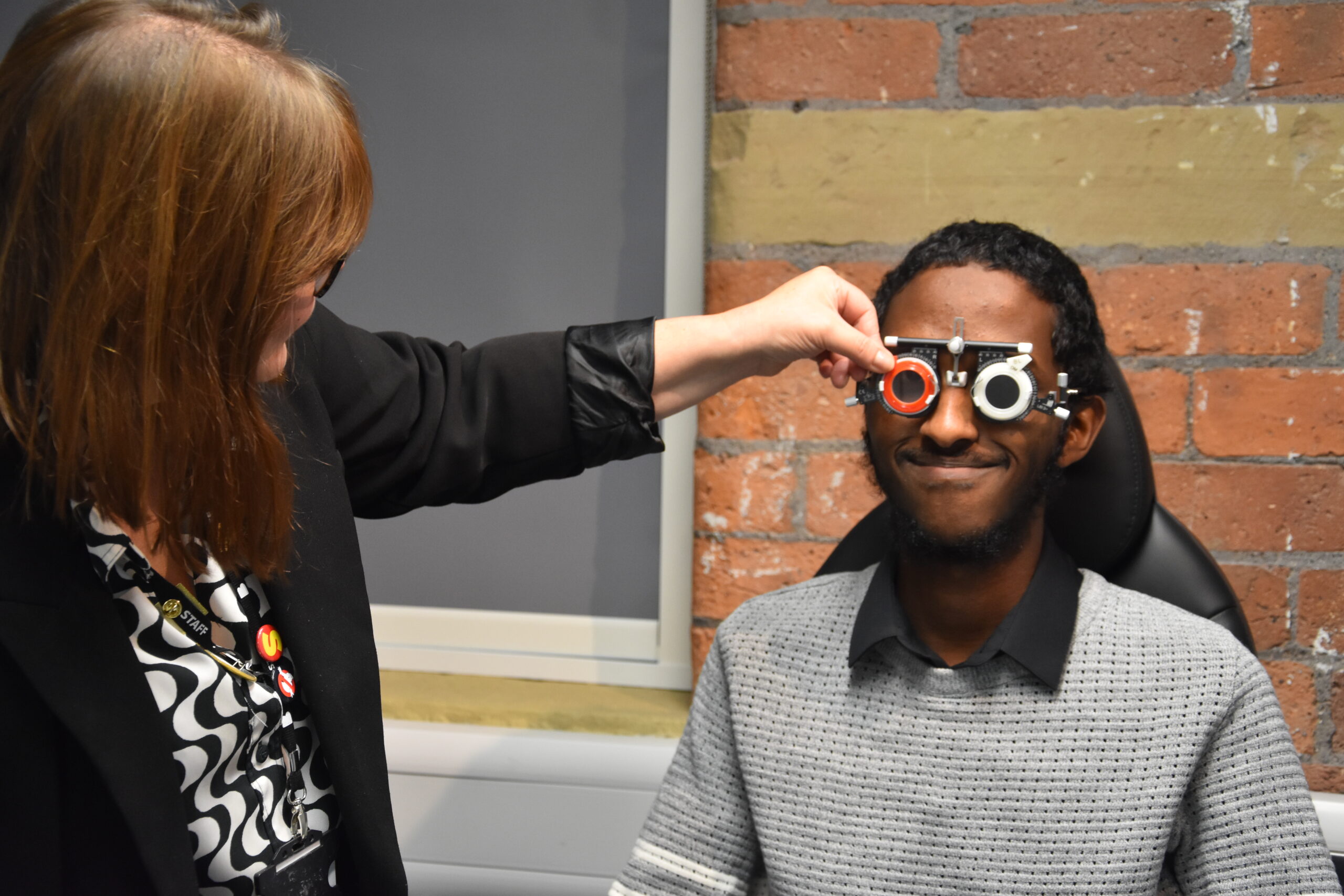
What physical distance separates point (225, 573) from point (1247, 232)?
125 cm

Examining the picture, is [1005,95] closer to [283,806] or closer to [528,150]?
[528,150]

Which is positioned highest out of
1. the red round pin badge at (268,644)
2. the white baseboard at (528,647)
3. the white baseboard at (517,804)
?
the red round pin badge at (268,644)

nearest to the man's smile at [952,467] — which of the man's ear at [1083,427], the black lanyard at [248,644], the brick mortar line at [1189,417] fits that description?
the man's ear at [1083,427]

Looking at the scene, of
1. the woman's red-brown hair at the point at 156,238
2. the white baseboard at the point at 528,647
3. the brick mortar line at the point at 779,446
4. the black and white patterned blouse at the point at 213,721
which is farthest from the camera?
the white baseboard at the point at 528,647

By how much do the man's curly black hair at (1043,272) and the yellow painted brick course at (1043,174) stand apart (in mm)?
316

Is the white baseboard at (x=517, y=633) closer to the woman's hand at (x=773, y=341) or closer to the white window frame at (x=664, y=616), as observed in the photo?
the white window frame at (x=664, y=616)

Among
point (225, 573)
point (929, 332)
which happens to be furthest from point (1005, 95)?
point (225, 573)

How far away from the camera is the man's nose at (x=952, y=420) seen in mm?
957

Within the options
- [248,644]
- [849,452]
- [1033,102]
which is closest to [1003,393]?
[849,452]

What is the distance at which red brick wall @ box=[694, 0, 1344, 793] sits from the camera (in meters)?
1.31

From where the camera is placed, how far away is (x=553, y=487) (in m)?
1.78

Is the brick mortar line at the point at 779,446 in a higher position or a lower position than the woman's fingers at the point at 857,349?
lower

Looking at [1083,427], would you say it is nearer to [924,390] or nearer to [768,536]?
[924,390]

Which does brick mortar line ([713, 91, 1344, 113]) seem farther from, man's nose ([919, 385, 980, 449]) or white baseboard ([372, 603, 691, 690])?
white baseboard ([372, 603, 691, 690])
